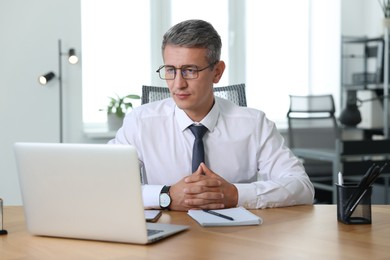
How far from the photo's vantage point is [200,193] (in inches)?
72.4

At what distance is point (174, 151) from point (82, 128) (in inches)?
107

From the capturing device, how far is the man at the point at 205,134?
2055 millimetres

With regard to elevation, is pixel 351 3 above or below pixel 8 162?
above

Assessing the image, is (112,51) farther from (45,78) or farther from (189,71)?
(189,71)

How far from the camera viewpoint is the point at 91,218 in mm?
1447

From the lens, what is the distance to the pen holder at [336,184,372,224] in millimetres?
1680

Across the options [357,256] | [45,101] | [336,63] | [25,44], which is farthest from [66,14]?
[357,256]

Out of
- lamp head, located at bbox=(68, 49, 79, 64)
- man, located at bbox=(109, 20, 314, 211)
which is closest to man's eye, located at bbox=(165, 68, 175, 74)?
man, located at bbox=(109, 20, 314, 211)

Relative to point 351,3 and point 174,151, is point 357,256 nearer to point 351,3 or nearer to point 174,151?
point 174,151

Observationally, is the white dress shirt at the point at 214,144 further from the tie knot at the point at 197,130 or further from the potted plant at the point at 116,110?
the potted plant at the point at 116,110

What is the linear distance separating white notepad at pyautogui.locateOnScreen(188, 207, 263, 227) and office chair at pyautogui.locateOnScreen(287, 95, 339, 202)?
115 inches

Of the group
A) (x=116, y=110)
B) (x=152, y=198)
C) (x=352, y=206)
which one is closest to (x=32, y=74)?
(x=116, y=110)

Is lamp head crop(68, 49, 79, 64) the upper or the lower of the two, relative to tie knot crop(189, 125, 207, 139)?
upper

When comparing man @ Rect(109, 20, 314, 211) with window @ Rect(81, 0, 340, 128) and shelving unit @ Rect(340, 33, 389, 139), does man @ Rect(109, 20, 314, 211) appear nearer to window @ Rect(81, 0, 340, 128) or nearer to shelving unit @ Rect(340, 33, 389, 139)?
window @ Rect(81, 0, 340, 128)
